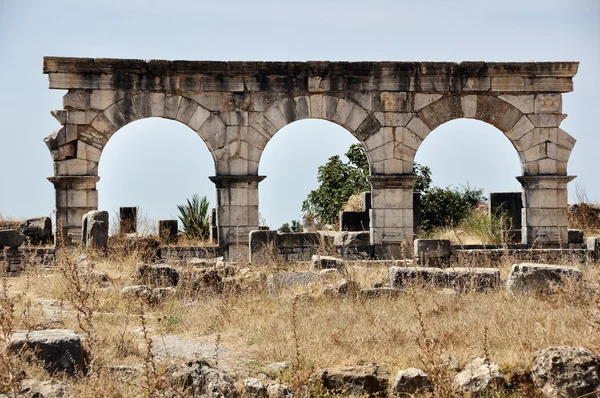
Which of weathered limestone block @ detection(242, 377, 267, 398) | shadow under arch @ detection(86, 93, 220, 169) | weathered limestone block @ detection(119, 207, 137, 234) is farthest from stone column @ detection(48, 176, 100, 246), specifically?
weathered limestone block @ detection(242, 377, 267, 398)

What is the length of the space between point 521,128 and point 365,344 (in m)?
10.4

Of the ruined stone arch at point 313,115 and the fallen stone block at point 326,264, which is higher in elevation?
the ruined stone arch at point 313,115

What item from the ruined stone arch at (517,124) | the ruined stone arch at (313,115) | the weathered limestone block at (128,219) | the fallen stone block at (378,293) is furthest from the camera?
the weathered limestone block at (128,219)

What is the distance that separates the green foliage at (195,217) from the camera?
20406mm

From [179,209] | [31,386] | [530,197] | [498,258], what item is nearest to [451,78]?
[530,197]

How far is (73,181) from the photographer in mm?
16141

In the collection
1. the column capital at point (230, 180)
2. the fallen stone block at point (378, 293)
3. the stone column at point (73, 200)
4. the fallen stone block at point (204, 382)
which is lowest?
the fallen stone block at point (204, 382)

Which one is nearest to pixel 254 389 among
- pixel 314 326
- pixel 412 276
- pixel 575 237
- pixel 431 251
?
pixel 314 326

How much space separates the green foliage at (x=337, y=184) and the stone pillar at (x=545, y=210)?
6.70 m

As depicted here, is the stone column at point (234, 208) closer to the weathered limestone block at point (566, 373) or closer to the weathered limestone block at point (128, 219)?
the weathered limestone block at point (128, 219)

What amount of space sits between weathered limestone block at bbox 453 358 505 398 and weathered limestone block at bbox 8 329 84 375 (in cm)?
307

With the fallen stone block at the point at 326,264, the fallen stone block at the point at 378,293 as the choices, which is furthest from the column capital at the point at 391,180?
the fallen stone block at the point at 378,293

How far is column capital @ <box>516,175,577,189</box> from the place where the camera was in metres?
17.1

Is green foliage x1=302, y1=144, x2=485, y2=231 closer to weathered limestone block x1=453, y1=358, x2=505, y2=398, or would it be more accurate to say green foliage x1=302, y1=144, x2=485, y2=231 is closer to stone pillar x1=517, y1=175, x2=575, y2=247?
stone pillar x1=517, y1=175, x2=575, y2=247
